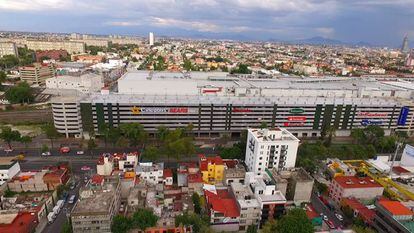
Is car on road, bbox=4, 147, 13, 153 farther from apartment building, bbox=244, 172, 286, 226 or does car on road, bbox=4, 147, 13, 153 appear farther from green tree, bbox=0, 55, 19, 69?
green tree, bbox=0, 55, 19, 69

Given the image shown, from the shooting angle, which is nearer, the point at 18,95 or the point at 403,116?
the point at 403,116

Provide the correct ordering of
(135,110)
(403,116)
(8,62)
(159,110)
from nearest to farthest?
(135,110), (159,110), (403,116), (8,62)

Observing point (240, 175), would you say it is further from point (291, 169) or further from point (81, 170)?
point (81, 170)

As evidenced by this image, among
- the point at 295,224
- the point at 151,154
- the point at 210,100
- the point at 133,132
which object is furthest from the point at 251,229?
the point at 210,100

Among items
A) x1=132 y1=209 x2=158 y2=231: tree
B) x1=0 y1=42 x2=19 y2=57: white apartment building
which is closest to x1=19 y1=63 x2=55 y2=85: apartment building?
x1=0 y1=42 x2=19 y2=57: white apartment building

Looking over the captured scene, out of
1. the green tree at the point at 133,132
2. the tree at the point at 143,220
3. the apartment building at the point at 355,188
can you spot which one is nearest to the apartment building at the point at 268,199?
the apartment building at the point at 355,188

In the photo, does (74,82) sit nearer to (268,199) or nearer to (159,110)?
(159,110)

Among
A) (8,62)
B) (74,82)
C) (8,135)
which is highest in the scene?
(8,62)
